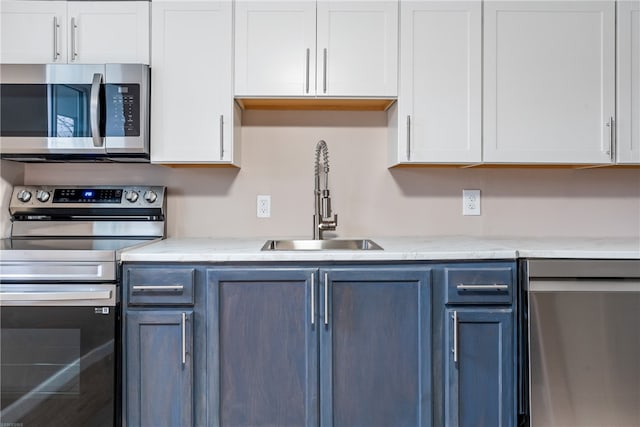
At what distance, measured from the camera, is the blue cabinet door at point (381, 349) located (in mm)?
1591

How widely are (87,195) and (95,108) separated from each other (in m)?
0.53

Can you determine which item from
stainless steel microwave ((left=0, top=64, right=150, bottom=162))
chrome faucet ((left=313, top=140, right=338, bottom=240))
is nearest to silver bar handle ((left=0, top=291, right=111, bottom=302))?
stainless steel microwave ((left=0, top=64, right=150, bottom=162))

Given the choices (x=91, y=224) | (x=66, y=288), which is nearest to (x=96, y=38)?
(x=91, y=224)

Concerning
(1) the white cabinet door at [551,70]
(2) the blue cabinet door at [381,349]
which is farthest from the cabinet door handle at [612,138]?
(2) the blue cabinet door at [381,349]

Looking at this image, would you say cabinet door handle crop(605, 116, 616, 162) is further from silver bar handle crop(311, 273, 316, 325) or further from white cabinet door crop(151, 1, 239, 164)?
white cabinet door crop(151, 1, 239, 164)

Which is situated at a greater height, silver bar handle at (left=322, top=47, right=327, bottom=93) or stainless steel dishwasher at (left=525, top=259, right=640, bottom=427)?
silver bar handle at (left=322, top=47, right=327, bottom=93)

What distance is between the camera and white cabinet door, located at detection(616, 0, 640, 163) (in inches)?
74.5

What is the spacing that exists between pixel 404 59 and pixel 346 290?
1078 mm

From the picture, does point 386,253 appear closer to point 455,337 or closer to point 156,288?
point 455,337

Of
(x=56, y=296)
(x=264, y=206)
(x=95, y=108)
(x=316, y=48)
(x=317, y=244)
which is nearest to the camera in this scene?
(x=56, y=296)

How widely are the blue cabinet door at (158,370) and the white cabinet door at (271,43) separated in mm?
1035

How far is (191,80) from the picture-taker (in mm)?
1875

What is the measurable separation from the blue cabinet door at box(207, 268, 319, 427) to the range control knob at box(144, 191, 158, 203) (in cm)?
73

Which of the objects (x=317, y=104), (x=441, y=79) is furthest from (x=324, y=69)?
(x=441, y=79)
